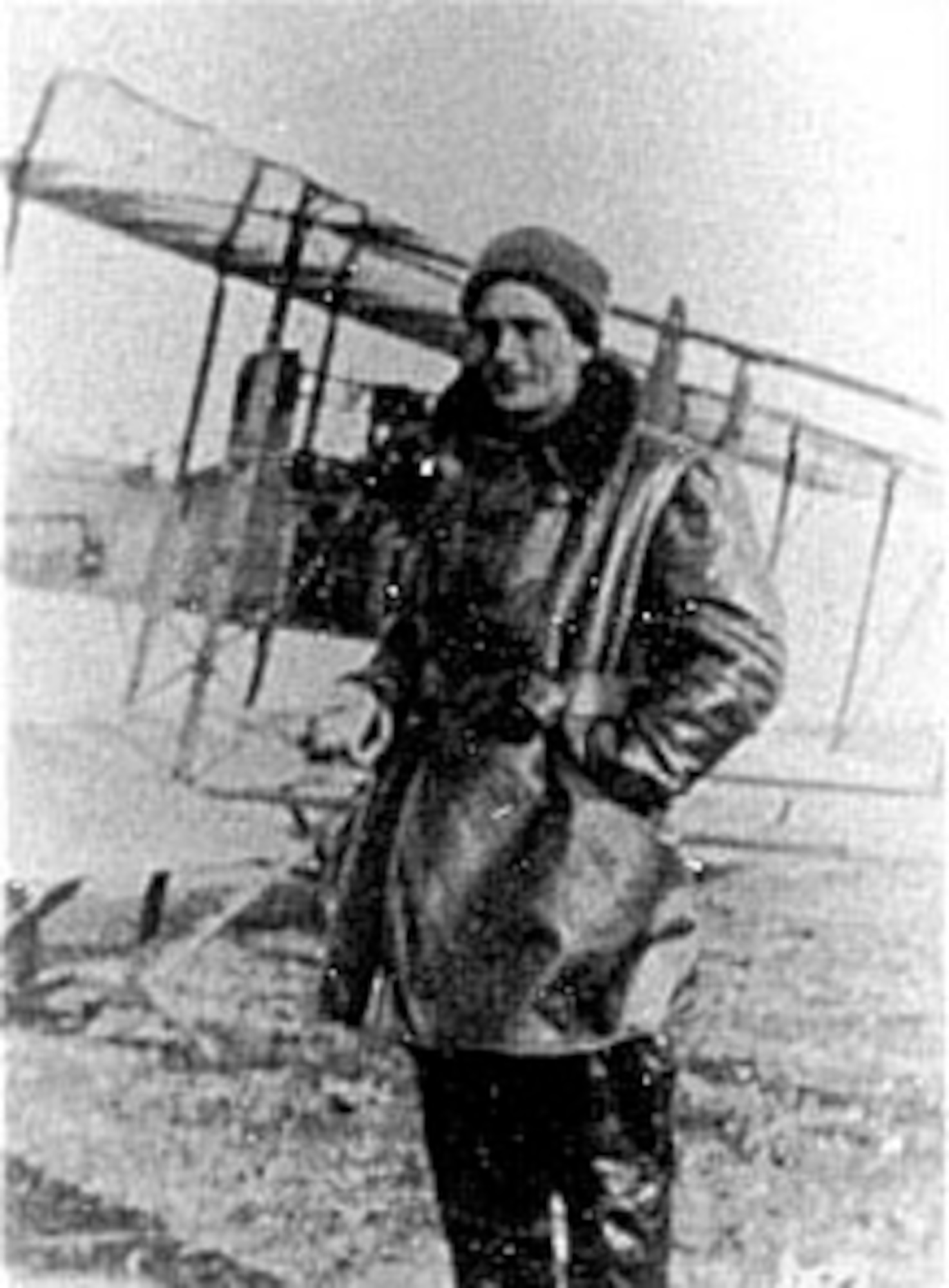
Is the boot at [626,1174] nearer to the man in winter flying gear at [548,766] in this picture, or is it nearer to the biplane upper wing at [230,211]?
the man in winter flying gear at [548,766]

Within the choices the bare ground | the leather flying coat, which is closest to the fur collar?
the leather flying coat

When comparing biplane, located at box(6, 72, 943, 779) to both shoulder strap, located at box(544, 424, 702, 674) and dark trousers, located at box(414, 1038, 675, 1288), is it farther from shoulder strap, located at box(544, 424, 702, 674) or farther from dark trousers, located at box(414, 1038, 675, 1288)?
dark trousers, located at box(414, 1038, 675, 1288)

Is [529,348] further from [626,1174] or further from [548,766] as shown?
[626,1174]

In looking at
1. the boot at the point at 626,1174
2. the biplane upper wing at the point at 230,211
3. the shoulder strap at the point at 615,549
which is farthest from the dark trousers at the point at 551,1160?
the biplane upper wing at the point at 230,211

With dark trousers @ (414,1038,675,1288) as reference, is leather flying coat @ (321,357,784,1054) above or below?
above

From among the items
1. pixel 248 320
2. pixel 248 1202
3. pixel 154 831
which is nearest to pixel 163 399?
pixel 248 320

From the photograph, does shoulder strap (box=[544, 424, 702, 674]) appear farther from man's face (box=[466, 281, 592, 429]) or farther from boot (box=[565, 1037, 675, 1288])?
boot (box=[565, 1037, 675, 1288])

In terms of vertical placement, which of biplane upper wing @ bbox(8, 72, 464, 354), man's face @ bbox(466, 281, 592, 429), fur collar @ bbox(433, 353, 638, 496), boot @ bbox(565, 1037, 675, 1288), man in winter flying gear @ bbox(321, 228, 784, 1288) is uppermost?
biplane upper wing @ bbox(8, 72, 464, 354)
